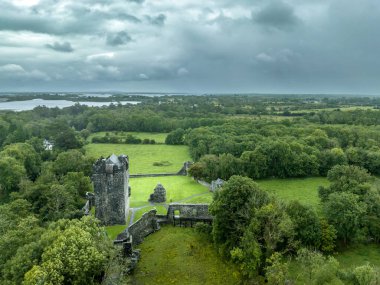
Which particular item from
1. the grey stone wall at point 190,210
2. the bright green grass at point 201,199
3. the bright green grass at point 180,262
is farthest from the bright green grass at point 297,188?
the bright green grass at point 180,262

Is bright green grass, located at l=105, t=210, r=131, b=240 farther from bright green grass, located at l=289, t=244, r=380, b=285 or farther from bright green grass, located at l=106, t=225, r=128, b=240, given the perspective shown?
bright green grass, located at l=289, t=244, r=380, b=285

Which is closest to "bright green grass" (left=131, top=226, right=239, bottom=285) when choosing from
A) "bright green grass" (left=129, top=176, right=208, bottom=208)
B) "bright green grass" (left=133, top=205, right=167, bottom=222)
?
"bright green grass" (left=133, top=205, right=167, bottom=222)

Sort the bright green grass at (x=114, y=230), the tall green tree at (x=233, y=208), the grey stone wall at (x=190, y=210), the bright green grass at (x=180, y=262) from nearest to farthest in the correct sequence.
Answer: the bright green grass at (x=180, y=262) < the tall green tree at (x=233, y=208) < the bright green grass at (x=114, y=230) < the grey stone wall at (x=190, y=210)

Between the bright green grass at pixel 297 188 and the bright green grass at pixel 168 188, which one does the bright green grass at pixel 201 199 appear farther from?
the bright green grass at pixel 297 188

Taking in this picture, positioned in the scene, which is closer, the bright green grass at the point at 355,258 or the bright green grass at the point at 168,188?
the bright green grass at the point at 355,258

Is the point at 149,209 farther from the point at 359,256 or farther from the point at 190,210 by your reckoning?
the point at 359,256

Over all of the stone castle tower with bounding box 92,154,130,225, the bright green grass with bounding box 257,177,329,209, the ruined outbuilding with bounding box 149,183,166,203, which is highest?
the stone castle tower with bounding box 92,154,130,225

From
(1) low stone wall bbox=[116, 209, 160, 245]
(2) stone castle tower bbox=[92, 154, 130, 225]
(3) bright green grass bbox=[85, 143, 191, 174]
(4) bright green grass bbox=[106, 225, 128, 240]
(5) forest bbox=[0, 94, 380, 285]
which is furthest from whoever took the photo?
(3) bright green grass bbox=[85, 143, 191, 174]

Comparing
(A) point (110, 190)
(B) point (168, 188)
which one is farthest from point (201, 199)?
(A) point (110, 190)
